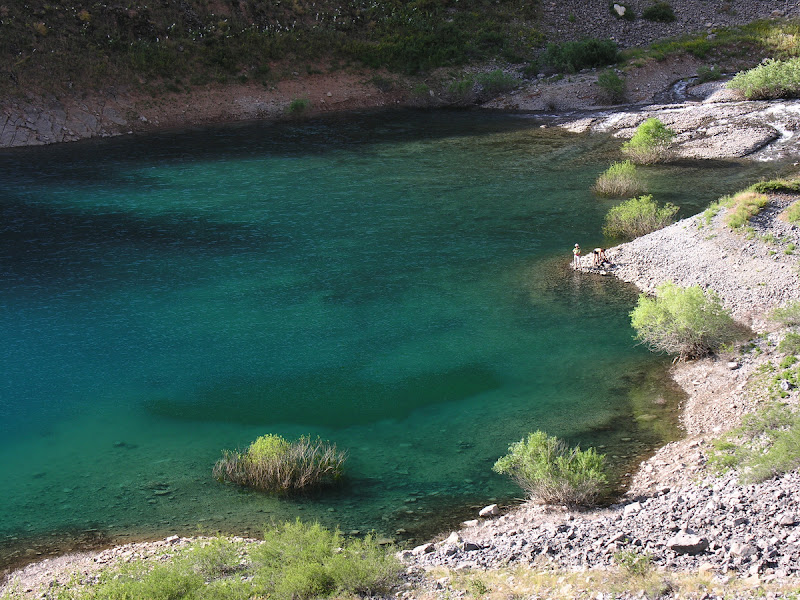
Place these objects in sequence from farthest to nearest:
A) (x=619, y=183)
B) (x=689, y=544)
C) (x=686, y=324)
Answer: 1. (x=619, y=183)
2. (x=686, y=324)
3. (x=689, y=544)

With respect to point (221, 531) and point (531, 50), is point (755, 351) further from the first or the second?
point (531, 50)

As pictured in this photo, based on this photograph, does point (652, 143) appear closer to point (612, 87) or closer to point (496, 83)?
point (612, 87)

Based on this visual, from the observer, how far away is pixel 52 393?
87.4 ft

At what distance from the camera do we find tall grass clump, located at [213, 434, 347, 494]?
2070cm

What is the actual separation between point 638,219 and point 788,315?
1238cm

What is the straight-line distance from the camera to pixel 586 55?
71.2 meters

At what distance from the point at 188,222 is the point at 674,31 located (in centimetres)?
5657

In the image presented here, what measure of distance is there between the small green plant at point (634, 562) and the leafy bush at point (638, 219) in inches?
932

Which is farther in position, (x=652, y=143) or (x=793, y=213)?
(x=652, y=143)

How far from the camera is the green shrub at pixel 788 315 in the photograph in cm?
2588

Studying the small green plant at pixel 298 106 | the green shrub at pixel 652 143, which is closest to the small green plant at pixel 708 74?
the green shrub at pixel 652 143

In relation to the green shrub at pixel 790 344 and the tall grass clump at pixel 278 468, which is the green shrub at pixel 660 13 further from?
the tall grass clump at pixel 278 468

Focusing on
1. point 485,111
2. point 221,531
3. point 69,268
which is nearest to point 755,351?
point 221,531

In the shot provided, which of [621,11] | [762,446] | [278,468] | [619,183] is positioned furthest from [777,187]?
[621,11]
